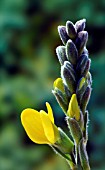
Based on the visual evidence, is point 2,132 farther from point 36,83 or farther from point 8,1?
point 8,1

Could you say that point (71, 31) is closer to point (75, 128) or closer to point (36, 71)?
point (75, 128)

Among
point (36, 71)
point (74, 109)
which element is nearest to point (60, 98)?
point (74, 109)

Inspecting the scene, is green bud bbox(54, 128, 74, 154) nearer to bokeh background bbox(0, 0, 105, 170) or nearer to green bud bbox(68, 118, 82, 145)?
green bud bbox(68, 118, 82, 145)

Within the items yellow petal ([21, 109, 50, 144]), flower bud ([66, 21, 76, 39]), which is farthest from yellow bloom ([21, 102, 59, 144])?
flower bud ([66, 21, 76, 39])

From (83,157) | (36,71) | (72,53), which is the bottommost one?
(36,71)

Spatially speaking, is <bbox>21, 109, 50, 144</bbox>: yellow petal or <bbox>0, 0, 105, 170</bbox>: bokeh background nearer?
<bbox>21, 109, 50, 144</bbox>: yellow petal

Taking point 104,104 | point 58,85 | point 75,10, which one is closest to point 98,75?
point 104,104
